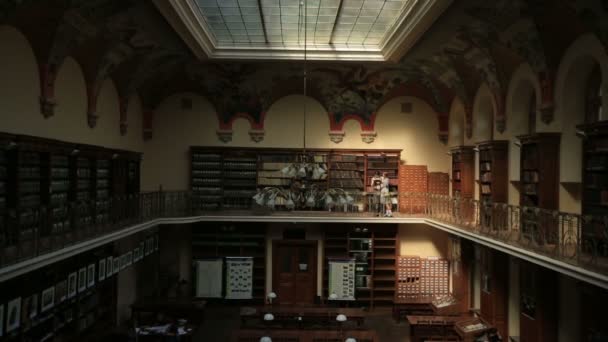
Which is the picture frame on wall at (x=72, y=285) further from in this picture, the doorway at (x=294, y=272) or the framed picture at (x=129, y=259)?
the doorway at (x=294, y=272)

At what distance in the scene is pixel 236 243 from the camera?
1374 cm

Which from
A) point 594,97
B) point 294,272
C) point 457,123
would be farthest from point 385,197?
point 594,97

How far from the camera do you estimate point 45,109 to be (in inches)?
336

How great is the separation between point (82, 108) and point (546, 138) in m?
8.78

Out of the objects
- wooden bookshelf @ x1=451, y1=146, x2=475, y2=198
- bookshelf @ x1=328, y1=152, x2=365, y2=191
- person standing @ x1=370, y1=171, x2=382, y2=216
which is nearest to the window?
wooden bookshelf @ x1=451, y1=146, x2=475, y2=198

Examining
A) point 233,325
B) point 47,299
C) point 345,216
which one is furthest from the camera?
point 345,216

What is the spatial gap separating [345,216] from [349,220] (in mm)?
175

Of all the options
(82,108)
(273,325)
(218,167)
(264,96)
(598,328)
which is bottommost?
(273,325)

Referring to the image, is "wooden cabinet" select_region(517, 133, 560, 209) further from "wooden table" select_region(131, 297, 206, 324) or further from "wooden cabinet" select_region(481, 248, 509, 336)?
"wooden table" select_region(131, 297, 206, 324)

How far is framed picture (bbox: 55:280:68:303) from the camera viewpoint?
8.38m

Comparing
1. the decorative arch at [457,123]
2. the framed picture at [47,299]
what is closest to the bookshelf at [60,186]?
the framed picture at [47,299]

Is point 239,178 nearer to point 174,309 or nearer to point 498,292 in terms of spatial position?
point 174,309

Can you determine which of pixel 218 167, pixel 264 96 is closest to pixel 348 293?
pixel 218 167

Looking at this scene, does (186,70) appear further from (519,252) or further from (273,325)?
(519,252)
